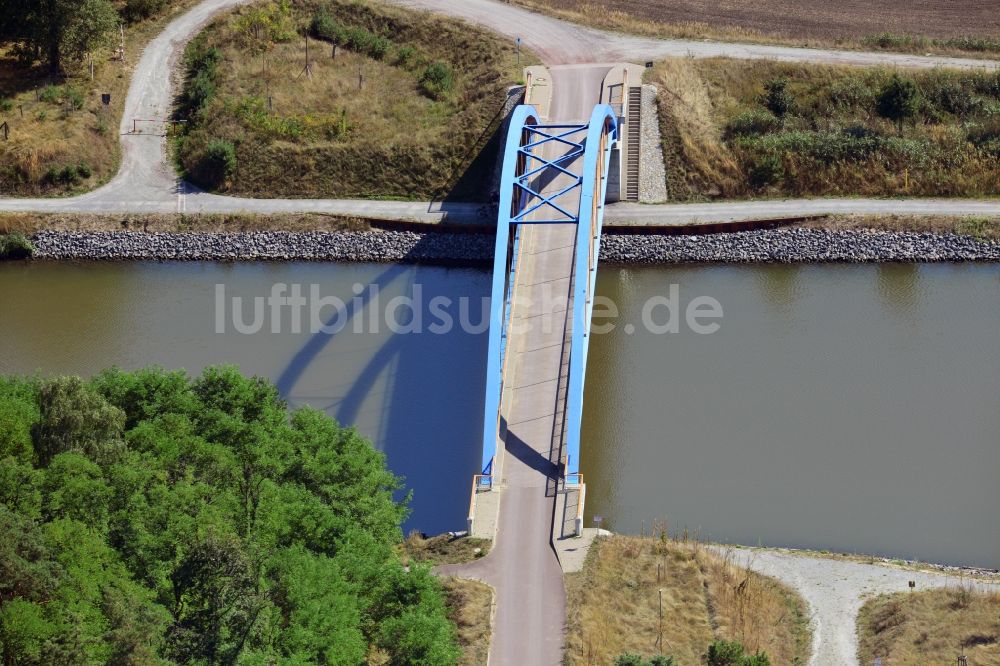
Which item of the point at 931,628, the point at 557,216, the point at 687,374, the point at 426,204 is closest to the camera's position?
the point at 931,628

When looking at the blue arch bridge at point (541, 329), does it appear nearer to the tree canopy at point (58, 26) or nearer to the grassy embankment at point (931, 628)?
the grassy embankment at point (931, 628)

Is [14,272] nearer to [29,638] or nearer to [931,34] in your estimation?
[29,638]

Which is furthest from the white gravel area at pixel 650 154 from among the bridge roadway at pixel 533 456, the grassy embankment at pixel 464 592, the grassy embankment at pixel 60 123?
the grassy embankment at pixel 464 592

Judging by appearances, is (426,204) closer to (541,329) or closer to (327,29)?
(327,29)

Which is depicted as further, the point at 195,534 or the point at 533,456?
the point at 533,456

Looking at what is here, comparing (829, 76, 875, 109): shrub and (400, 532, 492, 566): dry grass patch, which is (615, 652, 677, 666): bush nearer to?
(400, 532, 492, 566): dry grass patch

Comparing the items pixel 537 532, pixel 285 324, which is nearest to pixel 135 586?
pixel 537 532

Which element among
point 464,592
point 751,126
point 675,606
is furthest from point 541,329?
point 751,126

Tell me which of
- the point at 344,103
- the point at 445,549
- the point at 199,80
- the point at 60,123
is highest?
the point at 199,80
